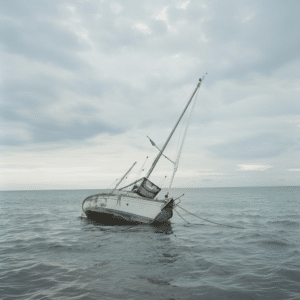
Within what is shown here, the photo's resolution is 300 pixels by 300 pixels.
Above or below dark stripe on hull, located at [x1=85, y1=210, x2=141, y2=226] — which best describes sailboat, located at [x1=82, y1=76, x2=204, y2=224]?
above

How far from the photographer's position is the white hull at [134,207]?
2031 centimetres

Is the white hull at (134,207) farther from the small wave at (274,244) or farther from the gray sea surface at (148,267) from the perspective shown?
the small wave at (274,244)

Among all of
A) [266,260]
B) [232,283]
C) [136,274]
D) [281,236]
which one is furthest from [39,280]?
[281,236]

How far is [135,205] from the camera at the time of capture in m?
20.5

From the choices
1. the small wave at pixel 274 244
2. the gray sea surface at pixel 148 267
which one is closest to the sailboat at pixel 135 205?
the gray sea surface at pixel 148 267

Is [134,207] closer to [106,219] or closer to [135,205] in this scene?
[135,205]

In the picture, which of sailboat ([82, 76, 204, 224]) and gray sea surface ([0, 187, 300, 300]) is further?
sailboat ([82, 76, 204, 224])

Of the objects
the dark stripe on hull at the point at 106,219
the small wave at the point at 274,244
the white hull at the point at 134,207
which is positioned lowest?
the small wave at the point at 274,244

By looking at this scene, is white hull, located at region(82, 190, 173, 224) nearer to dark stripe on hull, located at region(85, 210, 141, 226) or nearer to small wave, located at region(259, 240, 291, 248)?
dark stripe on hull, located at region(85, 210, 141, 226)

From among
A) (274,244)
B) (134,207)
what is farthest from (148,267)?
(134,207)

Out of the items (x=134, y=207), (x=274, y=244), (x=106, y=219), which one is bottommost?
(x=274, y=244)

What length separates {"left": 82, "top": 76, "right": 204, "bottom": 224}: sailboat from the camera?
66.7 ft

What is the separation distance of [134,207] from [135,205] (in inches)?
8.6

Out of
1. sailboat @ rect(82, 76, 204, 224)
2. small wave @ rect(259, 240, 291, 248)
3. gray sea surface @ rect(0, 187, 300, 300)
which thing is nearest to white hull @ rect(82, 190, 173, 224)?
sailboat @ rect(82, 76, 204, 224)
